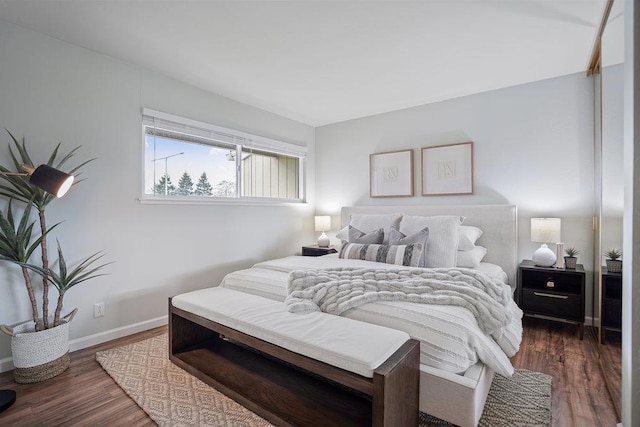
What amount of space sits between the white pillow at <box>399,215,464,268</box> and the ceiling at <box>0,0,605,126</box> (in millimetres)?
1423

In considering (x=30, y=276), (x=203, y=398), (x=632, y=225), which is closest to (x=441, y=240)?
(x=632, y=225)

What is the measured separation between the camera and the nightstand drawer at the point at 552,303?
260 centimetres

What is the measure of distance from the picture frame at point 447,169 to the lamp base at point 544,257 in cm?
93

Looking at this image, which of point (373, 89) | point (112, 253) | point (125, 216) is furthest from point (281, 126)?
point (112, 253)

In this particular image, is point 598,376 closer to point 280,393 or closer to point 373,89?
point 280,393

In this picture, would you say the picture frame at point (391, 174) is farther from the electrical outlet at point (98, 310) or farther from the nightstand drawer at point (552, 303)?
the electrical outlet at point (98, 310)

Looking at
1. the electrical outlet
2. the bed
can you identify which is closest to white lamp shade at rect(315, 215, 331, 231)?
the bed

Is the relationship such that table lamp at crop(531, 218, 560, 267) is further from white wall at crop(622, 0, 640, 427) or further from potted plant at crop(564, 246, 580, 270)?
white wall at crop(622, 0, 640, 427)

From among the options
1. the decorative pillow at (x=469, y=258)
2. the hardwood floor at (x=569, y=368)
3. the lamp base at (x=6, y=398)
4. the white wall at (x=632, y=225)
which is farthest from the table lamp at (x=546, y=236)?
the lamp base at (x=6, y=398)

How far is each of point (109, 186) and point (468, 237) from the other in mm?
3332

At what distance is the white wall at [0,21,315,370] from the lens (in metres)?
2.18

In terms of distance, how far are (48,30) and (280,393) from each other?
117 inches

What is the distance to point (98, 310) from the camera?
253 cm

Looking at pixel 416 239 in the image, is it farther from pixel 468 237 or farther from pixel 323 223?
pixel 323 223
